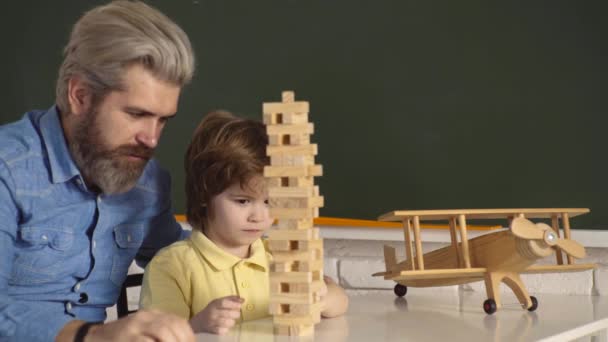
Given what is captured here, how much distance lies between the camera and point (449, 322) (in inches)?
52.8

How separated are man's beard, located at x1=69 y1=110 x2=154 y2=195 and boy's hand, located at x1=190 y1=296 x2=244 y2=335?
379mm

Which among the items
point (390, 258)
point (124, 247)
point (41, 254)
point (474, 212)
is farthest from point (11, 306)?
point (474, 212)

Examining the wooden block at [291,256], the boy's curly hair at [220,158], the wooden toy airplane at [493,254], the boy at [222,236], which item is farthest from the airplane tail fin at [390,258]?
the wooden block at [291,256]

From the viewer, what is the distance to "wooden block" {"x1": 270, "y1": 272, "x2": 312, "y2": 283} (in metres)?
1.13

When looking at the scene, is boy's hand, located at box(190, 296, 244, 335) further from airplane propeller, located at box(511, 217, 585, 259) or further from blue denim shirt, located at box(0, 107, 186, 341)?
airplane propeller, located at box(511, 217, 585, 259)

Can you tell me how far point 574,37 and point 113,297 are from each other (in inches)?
43.7

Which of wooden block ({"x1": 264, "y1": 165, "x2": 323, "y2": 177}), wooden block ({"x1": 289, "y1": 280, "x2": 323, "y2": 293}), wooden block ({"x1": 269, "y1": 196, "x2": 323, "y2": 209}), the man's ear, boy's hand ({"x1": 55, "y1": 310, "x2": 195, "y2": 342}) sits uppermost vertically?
the man's ear

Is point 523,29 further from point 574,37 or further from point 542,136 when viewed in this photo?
point 542,136

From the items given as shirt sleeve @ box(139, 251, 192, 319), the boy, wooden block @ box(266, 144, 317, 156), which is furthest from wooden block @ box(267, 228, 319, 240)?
shirt sleeve @ box(139, 251, 192, 319)

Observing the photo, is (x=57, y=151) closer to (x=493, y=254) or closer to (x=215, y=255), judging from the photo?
(x=215, y=255)

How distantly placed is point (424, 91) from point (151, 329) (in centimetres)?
98

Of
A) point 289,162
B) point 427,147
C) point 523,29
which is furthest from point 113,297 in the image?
point 523,29

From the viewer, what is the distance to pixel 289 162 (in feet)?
3.70

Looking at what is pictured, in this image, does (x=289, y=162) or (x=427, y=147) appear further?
(x=427, y=147)
